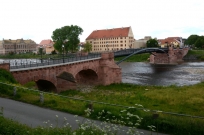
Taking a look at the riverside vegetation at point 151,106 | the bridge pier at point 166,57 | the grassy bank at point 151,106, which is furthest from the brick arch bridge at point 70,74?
the bridge pier at point 166,57

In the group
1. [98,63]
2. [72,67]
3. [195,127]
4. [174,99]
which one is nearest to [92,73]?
[98,63]

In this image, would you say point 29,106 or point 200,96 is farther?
point 200,96

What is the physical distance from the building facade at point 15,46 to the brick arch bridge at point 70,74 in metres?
98.3

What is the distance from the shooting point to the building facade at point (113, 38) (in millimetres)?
108750

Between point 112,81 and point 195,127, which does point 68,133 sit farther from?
point 112,81

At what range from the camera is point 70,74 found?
28.0m

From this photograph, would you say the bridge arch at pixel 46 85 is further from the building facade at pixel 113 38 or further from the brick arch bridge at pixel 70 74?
the building facade at pixel 113 38

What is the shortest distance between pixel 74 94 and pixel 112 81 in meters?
11.2

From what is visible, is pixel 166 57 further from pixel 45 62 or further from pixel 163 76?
pixel 45 62

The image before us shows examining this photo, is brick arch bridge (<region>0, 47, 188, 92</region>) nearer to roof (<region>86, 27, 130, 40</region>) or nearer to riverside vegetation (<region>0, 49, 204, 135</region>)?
riverside vegetation (<region>0, 49, 204, 135</region>)

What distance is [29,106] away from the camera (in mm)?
12078

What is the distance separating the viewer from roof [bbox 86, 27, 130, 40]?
108787 mm

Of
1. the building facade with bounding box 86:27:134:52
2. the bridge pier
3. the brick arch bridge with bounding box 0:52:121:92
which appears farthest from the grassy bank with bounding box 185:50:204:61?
the brick arch bridge with bounding box 0:52:121:92

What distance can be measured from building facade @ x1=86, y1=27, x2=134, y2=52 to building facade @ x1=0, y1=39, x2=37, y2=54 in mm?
45910
